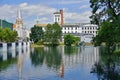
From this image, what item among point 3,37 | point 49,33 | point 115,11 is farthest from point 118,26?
point 49,33

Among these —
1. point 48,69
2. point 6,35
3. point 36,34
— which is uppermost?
point 36,34

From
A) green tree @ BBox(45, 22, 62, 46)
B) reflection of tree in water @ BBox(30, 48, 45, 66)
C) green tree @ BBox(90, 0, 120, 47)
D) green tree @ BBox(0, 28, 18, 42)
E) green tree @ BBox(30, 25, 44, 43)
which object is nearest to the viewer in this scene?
green tree @ BBox(90, 0, 120, 47)

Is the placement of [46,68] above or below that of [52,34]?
below

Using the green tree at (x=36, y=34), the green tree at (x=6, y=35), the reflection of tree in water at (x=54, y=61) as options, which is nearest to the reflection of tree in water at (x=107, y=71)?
the reflection of tree in water at (x=54, y=61)

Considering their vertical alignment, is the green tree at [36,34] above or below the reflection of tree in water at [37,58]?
above

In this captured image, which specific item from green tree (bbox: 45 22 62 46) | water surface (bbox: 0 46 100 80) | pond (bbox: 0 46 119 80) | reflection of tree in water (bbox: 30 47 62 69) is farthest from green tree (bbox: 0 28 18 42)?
pond (bbox: 0 46 119 80)

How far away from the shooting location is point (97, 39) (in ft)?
147

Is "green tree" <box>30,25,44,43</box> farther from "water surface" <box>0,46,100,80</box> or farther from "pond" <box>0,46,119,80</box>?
"pond" <box>0,46,119,80</box>

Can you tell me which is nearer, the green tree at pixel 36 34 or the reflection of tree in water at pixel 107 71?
the reflection of tree in water at pixel 107 71

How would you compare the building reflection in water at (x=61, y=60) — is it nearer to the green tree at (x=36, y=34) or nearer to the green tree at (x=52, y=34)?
the green tree at (x=52, y=34)

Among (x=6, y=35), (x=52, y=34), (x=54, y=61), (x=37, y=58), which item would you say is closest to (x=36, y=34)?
(x=52, y=34)

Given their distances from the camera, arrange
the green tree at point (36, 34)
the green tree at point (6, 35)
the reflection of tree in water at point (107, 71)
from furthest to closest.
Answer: the green tree at point (36, 34), the green tree at point (6, 35), the reflection of tree in water at point (107, 71)

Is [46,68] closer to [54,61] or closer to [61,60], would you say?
[54,61]

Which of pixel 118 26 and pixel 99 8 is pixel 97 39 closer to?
pixel 99 8
